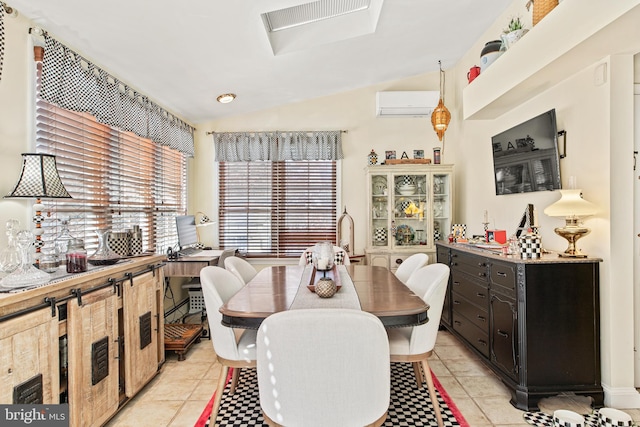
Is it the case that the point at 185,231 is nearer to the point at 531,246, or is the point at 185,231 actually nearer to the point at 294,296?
the point at 294,296

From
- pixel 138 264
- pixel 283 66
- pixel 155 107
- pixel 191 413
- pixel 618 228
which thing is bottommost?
pixel 191 413

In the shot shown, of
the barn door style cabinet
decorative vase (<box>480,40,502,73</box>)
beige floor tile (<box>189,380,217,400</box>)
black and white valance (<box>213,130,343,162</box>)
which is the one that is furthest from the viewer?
black and white valance (<box>213,130,343,162</box>)

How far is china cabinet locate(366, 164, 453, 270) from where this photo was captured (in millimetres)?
4422

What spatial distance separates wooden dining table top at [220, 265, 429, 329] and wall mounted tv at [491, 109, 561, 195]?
1385 millimetres

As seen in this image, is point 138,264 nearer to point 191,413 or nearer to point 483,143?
point 191,413

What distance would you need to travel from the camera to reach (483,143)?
3.88 meters

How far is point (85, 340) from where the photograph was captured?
186cm

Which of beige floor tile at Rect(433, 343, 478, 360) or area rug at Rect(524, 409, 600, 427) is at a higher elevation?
area rug at Rect(524, 409, 600, 427)

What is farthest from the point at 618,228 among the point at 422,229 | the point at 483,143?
the point at 422,229

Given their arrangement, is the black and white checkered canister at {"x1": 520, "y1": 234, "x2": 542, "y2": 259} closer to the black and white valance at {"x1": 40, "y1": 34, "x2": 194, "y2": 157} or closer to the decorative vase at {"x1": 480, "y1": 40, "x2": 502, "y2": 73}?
the decorative vase at {"x1": 480, "y1": 40, "x2": 502, "y2": 73}

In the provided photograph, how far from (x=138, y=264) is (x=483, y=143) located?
3465mm

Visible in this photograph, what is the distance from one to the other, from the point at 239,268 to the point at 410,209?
238cm

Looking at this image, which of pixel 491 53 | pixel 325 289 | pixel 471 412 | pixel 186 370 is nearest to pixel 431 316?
pixel 325 289

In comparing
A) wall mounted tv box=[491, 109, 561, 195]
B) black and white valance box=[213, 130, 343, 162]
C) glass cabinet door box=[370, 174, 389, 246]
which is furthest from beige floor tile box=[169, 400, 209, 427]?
black and white valance box=[213, 130, 343, 162]
